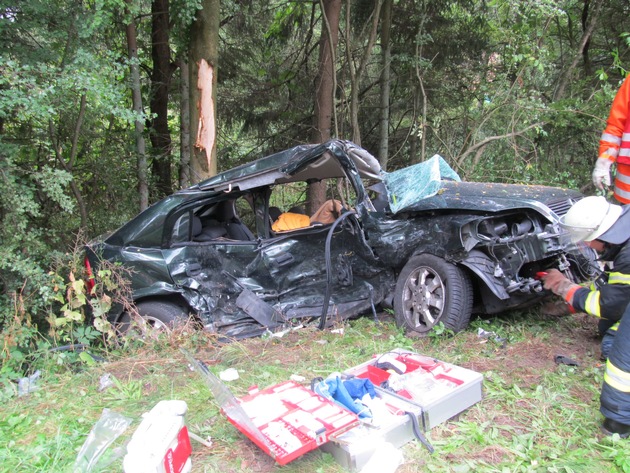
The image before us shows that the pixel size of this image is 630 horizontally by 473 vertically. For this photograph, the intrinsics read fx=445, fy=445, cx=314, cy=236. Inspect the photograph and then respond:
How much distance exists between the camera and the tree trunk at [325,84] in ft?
27.3

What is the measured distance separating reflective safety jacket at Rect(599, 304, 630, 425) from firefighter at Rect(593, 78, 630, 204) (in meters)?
2.35

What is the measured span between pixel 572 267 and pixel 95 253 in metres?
4.30

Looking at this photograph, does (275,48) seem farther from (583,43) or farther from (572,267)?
(572,267)

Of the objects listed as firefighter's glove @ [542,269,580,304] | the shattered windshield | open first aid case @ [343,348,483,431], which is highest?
the shattered windshield

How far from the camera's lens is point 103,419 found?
254 cm

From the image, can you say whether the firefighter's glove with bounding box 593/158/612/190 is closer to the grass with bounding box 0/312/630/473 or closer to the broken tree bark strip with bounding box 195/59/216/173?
the grass with bounding box 0/312/630/473

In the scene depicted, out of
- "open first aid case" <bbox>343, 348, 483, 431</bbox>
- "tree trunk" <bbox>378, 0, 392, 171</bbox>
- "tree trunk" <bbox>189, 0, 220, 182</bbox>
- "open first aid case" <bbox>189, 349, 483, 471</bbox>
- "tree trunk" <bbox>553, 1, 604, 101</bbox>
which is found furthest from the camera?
"tree trunk" <bbox>378, 0, 392, 171</bbox>

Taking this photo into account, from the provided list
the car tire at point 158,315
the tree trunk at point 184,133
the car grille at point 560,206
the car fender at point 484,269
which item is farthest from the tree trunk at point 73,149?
the car grille at point 560,206

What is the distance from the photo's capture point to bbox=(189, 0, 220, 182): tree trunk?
613 centimetres

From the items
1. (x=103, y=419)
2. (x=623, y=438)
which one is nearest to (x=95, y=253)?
(x=103, y=419)

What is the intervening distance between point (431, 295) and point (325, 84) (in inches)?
240

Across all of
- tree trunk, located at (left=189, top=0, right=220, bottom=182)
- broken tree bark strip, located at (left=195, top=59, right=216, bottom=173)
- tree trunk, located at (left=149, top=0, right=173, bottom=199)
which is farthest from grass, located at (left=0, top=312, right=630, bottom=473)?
tree trunk, located at (left=149, top=0, right=173, bottom=199)

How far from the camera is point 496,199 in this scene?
356cm

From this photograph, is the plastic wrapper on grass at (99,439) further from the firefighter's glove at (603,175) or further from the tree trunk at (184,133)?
the tree trunk at (184,133)
